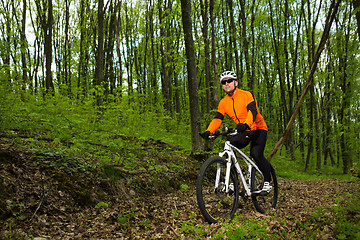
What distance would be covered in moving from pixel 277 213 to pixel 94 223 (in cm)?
321

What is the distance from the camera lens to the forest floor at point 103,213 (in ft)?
10.9

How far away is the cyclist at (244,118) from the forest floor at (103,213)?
0.98m

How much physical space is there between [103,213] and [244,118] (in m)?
2.97

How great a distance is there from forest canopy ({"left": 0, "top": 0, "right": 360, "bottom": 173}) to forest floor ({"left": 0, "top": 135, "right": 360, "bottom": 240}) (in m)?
2.39

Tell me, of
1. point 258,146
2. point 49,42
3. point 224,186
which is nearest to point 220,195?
point 224,186

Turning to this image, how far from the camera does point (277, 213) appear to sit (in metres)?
4.52

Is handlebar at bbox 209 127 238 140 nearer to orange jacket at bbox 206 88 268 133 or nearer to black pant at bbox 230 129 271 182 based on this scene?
orange jacket at bbox 206 88 268 133

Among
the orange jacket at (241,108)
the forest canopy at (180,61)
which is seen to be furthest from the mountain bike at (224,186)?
the forest canopy at (180,61)

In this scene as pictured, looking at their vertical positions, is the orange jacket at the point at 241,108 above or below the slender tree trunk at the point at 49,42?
below

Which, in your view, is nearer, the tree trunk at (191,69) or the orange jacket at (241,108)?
the orange jacket at (241,108)

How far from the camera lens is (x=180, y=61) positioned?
822 cm

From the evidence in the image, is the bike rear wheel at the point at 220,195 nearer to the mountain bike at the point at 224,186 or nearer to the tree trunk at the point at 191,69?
the mountain bike at the point at 224,186

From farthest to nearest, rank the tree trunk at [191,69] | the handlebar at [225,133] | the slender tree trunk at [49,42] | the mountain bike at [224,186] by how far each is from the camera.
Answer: the slender tree trunk at [49,42], the tree trunk at [191,69], the handlebar at [225,133], the mountain bike at [224,186]

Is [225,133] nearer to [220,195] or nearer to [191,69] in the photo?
[220,195]
